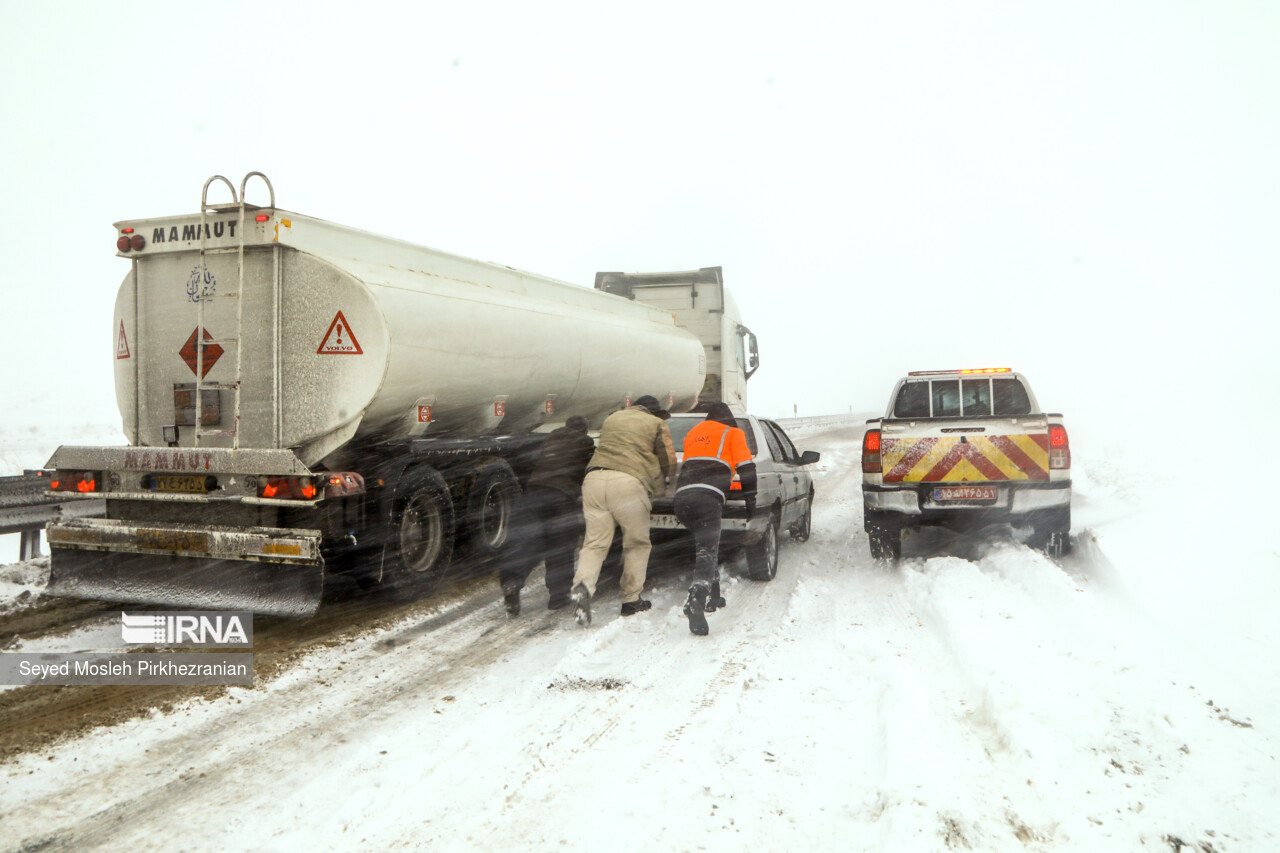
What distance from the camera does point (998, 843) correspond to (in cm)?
283

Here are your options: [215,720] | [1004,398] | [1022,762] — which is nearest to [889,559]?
[1004,398]

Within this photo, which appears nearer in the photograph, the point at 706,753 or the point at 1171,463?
the point at 706,753

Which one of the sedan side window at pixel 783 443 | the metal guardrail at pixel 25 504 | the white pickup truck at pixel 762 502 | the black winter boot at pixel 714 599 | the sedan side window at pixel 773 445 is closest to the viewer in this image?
the black winter boot at pixel 714 599

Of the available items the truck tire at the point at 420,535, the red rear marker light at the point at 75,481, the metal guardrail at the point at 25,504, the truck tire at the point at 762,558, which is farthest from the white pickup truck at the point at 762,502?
the metal guardrail at the point at 25,504

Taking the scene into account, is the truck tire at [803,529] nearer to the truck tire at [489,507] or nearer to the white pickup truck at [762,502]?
the white pickup truck at [762,502]

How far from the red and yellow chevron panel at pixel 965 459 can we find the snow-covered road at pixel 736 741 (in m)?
1.54

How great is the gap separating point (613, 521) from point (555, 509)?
0.63 m

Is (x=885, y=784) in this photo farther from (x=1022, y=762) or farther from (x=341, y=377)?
(x=341, y=377)

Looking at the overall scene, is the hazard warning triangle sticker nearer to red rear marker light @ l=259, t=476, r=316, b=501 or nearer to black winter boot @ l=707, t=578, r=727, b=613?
red rear marker light @ l=259, t=476, r=316, b=501

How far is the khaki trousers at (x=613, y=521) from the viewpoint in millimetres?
6223

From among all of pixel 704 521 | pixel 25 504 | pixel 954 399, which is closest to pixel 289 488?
pixel 704 521

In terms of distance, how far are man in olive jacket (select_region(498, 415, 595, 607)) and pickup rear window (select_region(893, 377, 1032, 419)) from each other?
372 cm

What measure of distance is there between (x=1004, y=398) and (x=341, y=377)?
6389 millimetres

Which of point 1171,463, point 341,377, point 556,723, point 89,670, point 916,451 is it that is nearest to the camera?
point 556,723
